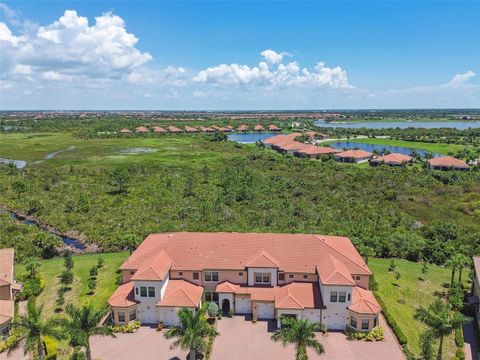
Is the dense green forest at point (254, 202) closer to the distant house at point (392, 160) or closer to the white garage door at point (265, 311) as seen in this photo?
the distant house at point (392, 160)

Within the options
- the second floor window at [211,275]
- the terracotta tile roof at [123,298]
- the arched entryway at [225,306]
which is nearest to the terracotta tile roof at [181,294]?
the second floor window at [211,275]

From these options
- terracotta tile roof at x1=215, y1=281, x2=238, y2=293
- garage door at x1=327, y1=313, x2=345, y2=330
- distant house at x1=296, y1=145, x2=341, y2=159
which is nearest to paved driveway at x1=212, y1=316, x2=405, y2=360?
garage door at x1=327, y1=313, x2=345, y2=330

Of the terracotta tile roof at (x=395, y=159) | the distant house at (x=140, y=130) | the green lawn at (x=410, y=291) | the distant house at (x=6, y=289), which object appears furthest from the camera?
the distant house at (x=140, y=130)

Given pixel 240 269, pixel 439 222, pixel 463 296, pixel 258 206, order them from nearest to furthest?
pixel 240 269, pixel 463 296, pixel 439 222, pixel 258 206

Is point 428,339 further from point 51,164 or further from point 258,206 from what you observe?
point 51,164

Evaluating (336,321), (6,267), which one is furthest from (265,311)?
(6,267)

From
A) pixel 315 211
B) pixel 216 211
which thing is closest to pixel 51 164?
pixel 216 211
